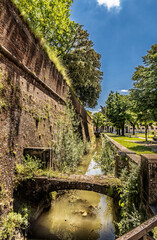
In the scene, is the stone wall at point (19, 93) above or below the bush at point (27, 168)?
above

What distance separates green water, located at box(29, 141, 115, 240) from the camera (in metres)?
4.29

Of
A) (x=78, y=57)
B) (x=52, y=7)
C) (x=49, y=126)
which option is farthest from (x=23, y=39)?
(x=78, y=57)

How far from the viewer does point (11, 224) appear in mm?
3477

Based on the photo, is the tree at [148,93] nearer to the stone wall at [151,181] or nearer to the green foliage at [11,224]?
the stone wall at [151,181]

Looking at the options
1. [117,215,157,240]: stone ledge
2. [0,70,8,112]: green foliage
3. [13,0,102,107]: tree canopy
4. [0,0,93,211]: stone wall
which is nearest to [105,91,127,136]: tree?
[13,0,102,107]: tree canopy

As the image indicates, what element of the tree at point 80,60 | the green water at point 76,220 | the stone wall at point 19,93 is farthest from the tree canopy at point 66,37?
the green water at point 76,220

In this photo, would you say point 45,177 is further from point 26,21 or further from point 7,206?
point 26,21

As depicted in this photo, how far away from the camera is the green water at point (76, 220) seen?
14.1 feet

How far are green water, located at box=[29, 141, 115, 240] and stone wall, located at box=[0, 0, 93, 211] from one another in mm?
1697

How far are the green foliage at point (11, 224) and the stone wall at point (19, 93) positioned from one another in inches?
12.4

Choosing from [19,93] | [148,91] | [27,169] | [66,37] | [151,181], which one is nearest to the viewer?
[151,181]

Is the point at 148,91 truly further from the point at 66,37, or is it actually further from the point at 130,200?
the point at 66,37

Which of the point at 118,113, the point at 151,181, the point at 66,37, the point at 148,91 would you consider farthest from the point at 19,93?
the point at 118,113

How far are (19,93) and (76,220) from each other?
469cm
